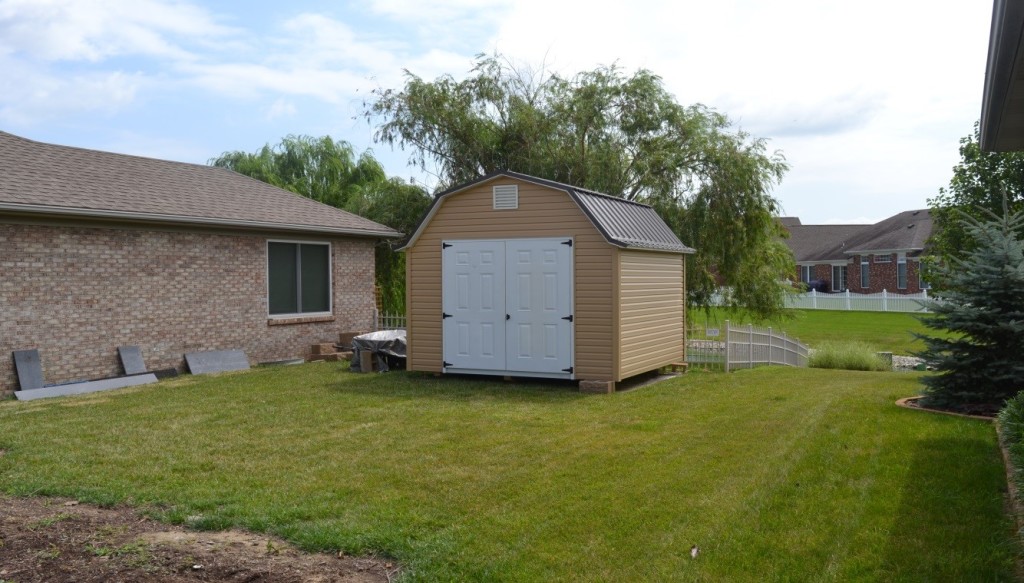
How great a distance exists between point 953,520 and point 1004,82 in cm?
273

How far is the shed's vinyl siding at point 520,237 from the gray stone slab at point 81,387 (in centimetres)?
439

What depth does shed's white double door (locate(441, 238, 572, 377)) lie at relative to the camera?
12.3 meters

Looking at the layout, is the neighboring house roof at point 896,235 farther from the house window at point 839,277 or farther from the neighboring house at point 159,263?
the neighboring house at point 159,263

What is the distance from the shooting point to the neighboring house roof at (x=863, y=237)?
45156 mm

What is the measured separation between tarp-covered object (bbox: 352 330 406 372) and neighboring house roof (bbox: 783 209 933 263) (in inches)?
1279

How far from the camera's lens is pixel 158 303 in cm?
1429

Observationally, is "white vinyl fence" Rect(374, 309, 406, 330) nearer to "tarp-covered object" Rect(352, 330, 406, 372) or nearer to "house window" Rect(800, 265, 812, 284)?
"tarp-covered object" Rect(352, 330, 406, 372)

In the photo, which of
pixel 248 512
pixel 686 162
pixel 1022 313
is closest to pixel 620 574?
pixel 248 512

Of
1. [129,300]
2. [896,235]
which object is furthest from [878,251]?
[129,300]

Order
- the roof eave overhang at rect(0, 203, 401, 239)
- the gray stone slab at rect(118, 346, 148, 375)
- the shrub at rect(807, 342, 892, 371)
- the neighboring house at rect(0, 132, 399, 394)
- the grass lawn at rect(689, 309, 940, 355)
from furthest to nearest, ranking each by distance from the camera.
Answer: the grass lawn at rect(689, 309, 940, 355) < the shrub at rect(807, 342, 892, 371) < the gray stone slab at rect(118, 346, 148, 375) < the neighboring house at rect(0, 132, 399, 394) < the roof eave overhang at rect(0, 203, 401, 239)

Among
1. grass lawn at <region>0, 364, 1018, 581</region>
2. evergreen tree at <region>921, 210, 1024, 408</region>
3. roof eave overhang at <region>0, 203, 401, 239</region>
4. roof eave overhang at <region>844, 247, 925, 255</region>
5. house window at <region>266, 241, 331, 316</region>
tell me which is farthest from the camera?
roof eave overhang at <region>844, 247, 925, 255</region>

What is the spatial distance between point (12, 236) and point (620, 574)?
11.2 m

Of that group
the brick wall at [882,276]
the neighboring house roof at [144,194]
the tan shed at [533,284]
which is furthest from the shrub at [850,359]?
the brick wall at [882,276]

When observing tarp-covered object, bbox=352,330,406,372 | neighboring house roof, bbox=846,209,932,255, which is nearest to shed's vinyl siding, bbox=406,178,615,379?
tarp-covered object, bbox=352,330,406,372
